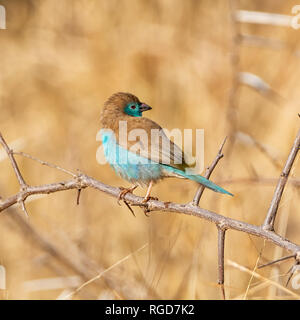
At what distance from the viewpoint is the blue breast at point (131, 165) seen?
371 centimetres

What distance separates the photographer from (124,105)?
4.38 metres

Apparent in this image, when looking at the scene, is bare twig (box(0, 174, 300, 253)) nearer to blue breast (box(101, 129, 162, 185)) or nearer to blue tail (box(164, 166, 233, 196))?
blue tail (box(164, 166, 233, 196))

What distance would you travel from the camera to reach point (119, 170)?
3842mm

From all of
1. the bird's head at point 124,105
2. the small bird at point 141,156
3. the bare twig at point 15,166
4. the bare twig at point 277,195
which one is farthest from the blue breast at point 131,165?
the bare twig at point 277,195

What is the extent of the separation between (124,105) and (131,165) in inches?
29.6

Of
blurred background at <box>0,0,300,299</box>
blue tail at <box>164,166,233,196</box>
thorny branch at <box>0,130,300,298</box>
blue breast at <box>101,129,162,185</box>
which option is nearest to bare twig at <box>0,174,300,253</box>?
thorny branch at <box>0,130,300,298</box>

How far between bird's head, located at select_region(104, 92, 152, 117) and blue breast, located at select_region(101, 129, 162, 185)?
403 millimetres

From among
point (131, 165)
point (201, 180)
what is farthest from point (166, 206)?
point (131, 165)

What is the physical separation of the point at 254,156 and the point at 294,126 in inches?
25.7

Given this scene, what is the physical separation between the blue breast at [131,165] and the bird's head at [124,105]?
40 centimetres

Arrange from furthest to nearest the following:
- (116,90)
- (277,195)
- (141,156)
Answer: (116,90)
(141,156)
(277,195)

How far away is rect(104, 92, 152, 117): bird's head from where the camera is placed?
4.33 meters

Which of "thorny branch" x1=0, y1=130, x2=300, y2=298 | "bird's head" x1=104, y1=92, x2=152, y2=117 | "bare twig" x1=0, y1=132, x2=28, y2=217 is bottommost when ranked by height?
"thorny branch" x1=0, y1=130, x2=300, y2=298

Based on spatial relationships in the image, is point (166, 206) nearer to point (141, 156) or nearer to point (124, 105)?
point (141, 156)
